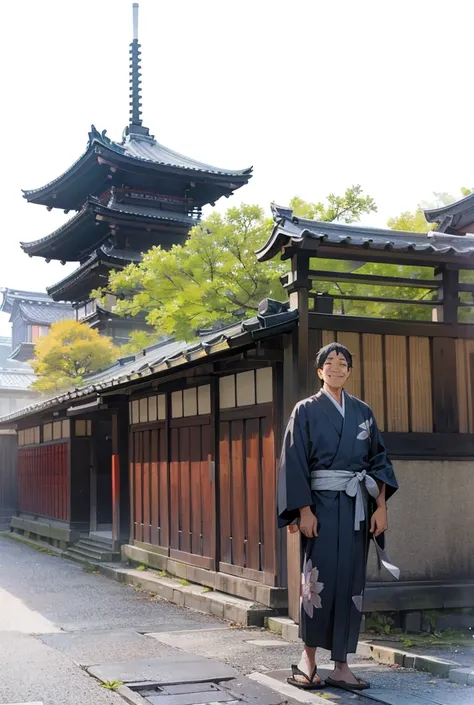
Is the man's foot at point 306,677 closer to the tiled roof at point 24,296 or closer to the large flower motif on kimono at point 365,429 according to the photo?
the large flower motif on kimono at point 365,429

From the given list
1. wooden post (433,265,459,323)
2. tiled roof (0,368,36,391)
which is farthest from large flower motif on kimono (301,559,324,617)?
tiled roof (0,368,36,391)

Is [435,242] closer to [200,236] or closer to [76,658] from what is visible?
[76,658]

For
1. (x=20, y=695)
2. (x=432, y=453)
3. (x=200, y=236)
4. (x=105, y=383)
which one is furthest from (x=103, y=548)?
(x=20, y=695)

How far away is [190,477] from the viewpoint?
11.5 m

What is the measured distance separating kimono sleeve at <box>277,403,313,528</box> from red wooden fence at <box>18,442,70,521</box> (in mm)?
14397

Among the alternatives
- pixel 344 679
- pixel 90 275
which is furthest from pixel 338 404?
pixel 90 275

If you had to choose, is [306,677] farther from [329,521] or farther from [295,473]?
[295,473]

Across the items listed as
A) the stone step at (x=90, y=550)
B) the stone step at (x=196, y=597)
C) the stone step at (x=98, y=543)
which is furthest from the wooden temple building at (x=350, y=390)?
the stone step at (x=98, y=543)

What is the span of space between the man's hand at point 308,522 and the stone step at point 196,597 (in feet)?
10.5

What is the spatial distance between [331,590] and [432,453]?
2928mm

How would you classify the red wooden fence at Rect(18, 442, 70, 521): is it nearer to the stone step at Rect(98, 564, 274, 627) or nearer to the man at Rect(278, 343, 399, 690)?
the stone step at Rect(98, 564, 274, 627)

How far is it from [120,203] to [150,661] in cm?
2613

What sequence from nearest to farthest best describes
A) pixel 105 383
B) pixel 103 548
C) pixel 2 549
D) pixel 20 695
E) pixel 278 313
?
pixel 20 695 → pixel 278 313 → pixel 105 383 → pixel 103 548 → pixel 2 549

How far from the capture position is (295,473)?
219 inches
